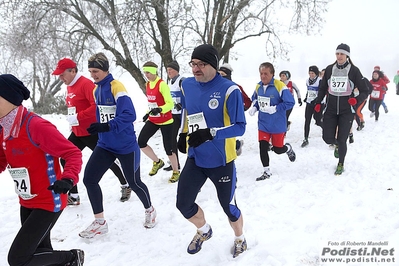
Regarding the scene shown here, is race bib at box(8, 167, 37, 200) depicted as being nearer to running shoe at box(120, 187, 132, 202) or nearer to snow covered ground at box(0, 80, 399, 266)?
snow covered ground at box(0, 80, 399, 266)

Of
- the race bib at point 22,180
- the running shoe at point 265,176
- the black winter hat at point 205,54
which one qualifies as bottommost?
the running shoe at point 265,176

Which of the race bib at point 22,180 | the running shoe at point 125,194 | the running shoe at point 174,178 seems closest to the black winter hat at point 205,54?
the race bib at point 22,180

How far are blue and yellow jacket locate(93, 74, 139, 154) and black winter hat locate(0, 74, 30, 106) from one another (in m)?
1.24

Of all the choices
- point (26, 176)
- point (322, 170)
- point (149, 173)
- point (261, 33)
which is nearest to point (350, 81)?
point (322, 170)

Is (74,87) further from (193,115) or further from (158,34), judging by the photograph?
(158,34)

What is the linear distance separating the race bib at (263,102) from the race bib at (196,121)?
2.73 meters

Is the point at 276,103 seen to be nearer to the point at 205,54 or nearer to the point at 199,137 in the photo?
the point at 205,54

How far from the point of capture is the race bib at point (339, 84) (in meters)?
5.32

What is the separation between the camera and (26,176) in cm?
241

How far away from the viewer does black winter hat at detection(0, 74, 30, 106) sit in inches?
90.8

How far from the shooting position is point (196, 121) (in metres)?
2.96

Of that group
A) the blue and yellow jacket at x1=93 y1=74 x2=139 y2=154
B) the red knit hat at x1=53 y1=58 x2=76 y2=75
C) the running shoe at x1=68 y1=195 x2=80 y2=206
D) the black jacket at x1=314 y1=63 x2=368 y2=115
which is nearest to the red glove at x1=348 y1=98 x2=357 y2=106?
the black jacket at x1=314 y1=63 x2=368 y2=115

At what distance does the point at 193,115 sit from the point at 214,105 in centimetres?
23

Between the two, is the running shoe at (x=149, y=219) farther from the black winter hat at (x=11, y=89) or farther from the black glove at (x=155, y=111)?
the black winter hat at (x=11, y=89)
